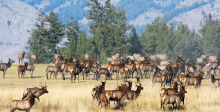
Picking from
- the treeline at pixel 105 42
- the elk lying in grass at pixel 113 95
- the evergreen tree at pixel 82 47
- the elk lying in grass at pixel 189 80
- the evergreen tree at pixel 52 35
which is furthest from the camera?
the evergreen tree at pixel 52 35

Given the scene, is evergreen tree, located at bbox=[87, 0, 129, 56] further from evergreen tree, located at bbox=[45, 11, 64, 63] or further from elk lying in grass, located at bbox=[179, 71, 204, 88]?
elk lying in grass, located at bbox=[179, 71, 204, 88]

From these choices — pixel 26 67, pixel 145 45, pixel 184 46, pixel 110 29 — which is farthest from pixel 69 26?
pixel 26 67

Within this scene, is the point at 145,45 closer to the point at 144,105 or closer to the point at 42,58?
the point at 42,58

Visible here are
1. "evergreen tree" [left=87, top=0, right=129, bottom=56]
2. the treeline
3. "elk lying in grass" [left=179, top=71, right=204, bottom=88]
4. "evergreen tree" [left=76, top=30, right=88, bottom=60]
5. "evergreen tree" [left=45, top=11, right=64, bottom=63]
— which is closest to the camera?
"elk lying in grass" [left=179, top=71, right=204, bottom=88]

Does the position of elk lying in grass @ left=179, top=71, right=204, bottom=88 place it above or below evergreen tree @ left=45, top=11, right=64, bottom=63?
below

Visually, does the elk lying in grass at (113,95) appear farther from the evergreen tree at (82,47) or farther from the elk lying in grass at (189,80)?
the evergreen tree at (82,47)

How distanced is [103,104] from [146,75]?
19.3 metres

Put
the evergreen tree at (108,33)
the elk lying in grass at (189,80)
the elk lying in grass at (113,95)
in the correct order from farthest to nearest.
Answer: the evergreen tree at (108,33), the elk lying in grass at (189,80), the elk lying in grass at (113,95)

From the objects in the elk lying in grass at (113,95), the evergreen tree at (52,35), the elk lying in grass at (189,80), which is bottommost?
the elk lying in grass at (113,95)

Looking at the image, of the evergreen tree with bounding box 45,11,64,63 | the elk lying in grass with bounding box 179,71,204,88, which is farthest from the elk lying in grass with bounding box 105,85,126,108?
the evergreen tree with bounding box 45,11,64,63

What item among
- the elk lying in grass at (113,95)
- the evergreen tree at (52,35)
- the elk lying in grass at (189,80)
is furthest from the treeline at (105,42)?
the elk lying in grass at (113,95)

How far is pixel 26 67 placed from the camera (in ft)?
102

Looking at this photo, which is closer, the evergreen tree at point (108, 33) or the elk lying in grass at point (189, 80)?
the elk lying in grass at point (189, 80)

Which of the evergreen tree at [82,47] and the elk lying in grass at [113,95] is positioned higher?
the evergreen tree at [82,47]
